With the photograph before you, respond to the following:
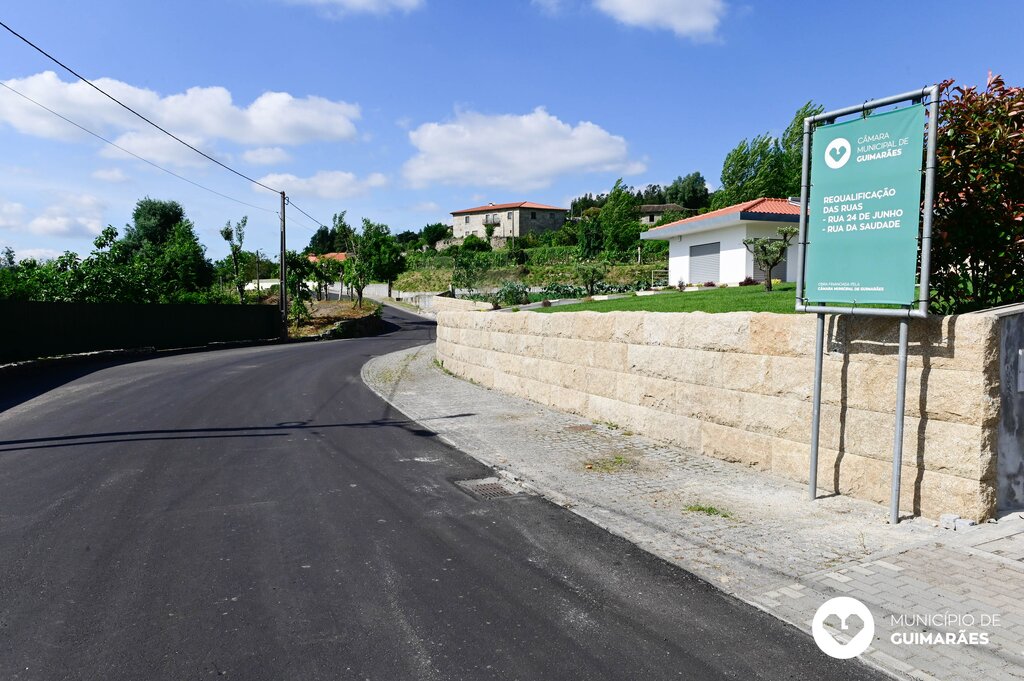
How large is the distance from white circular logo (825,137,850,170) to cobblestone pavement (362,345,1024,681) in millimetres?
3367

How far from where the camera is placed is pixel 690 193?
356 ft

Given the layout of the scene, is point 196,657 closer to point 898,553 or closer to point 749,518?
point 749,518

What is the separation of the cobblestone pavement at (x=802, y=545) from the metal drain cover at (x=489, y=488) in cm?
23

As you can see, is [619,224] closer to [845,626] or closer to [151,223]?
[151,223]

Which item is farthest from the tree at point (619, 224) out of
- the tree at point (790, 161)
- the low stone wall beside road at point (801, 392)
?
the low stone wall beside road at point (801, 392)

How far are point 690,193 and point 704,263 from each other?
81.1 m

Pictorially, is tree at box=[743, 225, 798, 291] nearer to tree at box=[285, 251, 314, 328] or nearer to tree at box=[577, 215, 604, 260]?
tree at box=[285, 251, 314, 328]

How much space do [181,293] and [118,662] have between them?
130 feet

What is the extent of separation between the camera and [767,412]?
7488 mm

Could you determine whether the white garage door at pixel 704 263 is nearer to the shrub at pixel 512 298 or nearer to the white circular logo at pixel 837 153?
the shrub at pixel 512 298

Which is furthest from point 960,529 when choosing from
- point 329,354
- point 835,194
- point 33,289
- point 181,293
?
point 181,293

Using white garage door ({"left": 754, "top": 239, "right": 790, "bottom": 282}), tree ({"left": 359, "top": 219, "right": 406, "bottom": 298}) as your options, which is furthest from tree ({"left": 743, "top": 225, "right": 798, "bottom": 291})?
tree ({"left": 359, "top": 219, "right": 406, "bottom": 298})

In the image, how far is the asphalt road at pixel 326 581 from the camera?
3709mm

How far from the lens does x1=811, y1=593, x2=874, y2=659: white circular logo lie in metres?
3.84
